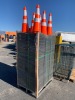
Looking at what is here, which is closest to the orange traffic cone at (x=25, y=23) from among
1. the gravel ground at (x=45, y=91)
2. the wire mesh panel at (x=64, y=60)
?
the wire mesh panel at (x=64, y=60)

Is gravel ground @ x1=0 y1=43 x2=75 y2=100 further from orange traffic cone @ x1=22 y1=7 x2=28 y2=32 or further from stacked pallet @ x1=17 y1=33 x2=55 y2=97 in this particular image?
orange traffic cone @ x1=22 y1=7 x2=28 y2=32

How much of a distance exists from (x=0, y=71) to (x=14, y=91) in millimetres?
2666

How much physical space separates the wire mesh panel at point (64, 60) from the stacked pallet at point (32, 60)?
1.32 meters

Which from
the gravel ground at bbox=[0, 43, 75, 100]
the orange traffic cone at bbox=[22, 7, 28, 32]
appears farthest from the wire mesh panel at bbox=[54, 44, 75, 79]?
the orange traffic cone at bbox=[22, 7, 28, 32]

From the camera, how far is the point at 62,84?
541 centimetres

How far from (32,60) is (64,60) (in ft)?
7.28

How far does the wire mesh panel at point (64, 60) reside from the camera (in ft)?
18.5

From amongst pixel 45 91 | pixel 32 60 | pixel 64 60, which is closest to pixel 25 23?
pixel 32 60

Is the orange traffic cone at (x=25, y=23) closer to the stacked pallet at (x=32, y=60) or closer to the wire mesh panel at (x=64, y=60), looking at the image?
the stacked pallet at (x=32, y=60)

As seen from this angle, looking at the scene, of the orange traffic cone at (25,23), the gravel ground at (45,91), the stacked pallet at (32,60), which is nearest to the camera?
the stacked pallet at (32,60)

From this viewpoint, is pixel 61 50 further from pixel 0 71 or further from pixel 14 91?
pixel 0 71

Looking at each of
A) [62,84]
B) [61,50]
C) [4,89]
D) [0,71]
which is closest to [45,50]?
[61,50]

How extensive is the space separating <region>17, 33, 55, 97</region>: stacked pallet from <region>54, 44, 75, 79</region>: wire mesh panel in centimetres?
132

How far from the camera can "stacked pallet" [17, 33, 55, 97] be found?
13.3ft
